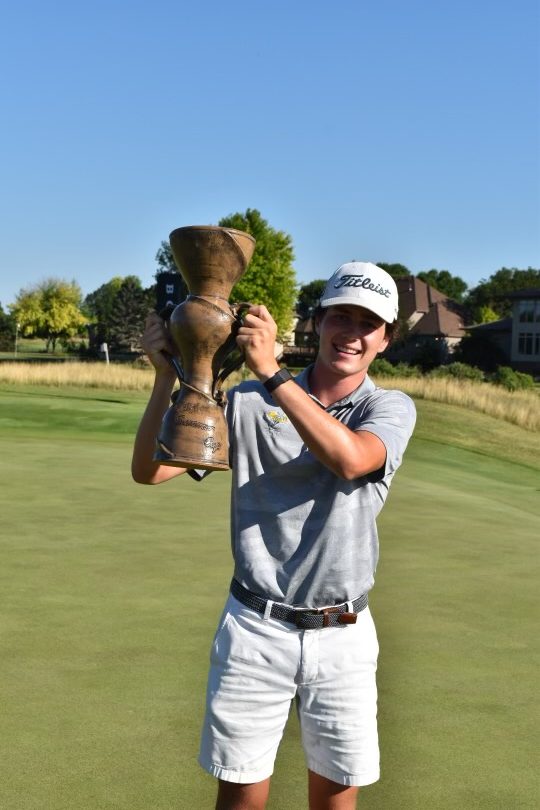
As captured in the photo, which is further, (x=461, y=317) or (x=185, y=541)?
(x=461, y=317)

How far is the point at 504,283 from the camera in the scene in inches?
4289

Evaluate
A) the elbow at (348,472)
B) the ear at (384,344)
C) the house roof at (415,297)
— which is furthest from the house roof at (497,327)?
the elbow at (348,472)

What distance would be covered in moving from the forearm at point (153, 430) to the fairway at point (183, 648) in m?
1.18

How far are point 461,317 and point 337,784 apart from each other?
Result: 80244mm

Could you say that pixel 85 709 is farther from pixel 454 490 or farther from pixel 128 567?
pixel 454 490

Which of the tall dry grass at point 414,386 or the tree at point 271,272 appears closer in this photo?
the tall dry grass at point 414,386

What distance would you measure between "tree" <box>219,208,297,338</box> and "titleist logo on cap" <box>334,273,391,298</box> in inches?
2508

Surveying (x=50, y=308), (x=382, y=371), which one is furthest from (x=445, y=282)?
(x=382, y=371)

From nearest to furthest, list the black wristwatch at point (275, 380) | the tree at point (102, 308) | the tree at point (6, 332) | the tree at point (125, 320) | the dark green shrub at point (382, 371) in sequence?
the black wristwatch at point (275, 380) < the dark green shrub at point (382, 371) < the tree at point (125, 320) < the tree at point (102, 308) < the tree at point (6, 332)

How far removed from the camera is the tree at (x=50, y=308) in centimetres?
8544

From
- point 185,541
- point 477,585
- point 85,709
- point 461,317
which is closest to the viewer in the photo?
point 85,709

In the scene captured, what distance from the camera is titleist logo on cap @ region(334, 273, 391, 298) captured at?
3.04 metres

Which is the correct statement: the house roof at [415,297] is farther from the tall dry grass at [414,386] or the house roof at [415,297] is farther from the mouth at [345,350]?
A: the mouth at [345,350]

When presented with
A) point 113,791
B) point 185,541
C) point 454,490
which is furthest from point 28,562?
point 454,490
